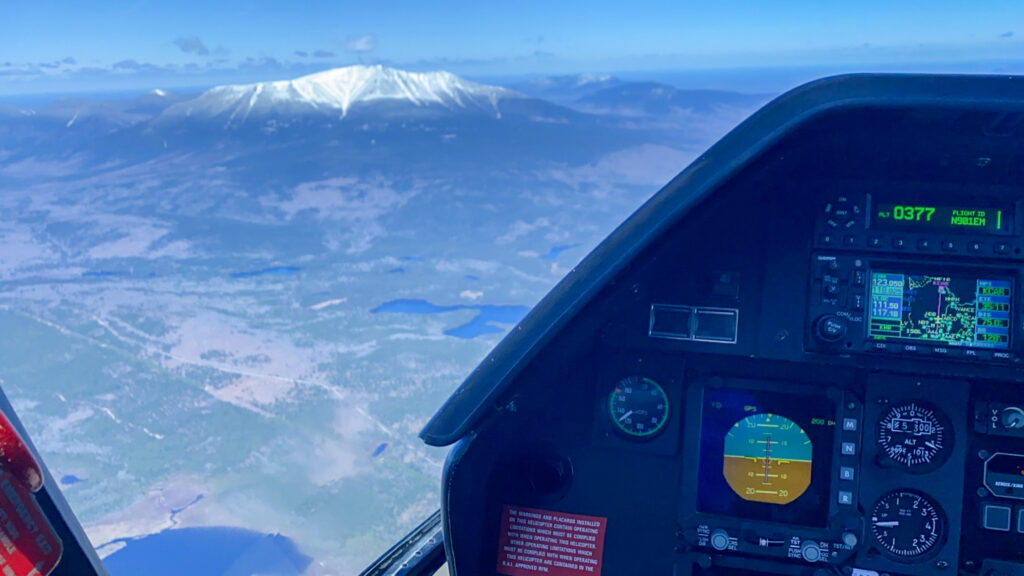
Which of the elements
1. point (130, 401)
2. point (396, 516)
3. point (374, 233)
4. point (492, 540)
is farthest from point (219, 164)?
point (492, 540)

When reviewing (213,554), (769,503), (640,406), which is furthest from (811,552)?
(213,554)

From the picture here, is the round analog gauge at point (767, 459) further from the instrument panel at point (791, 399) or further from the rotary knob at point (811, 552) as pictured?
the rotary knob at point (811, 552)

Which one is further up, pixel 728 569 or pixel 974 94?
pixel 974 94

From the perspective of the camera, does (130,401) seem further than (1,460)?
Yes

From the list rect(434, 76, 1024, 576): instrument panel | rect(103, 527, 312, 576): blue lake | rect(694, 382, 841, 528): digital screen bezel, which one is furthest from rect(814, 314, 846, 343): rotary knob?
rect(103, 527, 312, 576): blue lake

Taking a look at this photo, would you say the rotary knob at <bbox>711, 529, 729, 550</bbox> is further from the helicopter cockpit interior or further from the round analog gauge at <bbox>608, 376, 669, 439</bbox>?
the round analog gauge at <bbox>608, 376, 669, 439</bbox>

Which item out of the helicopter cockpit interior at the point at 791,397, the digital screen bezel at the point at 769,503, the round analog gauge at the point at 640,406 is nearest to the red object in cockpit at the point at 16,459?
the helicopter cockpit interior at the point at 791,397

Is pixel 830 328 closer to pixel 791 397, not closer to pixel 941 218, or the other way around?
pixel 791 397

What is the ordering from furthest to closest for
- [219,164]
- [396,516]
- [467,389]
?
[219,164], [396,516], [467,389]

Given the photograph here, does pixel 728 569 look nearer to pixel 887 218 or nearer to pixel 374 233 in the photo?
pixel 887 218
